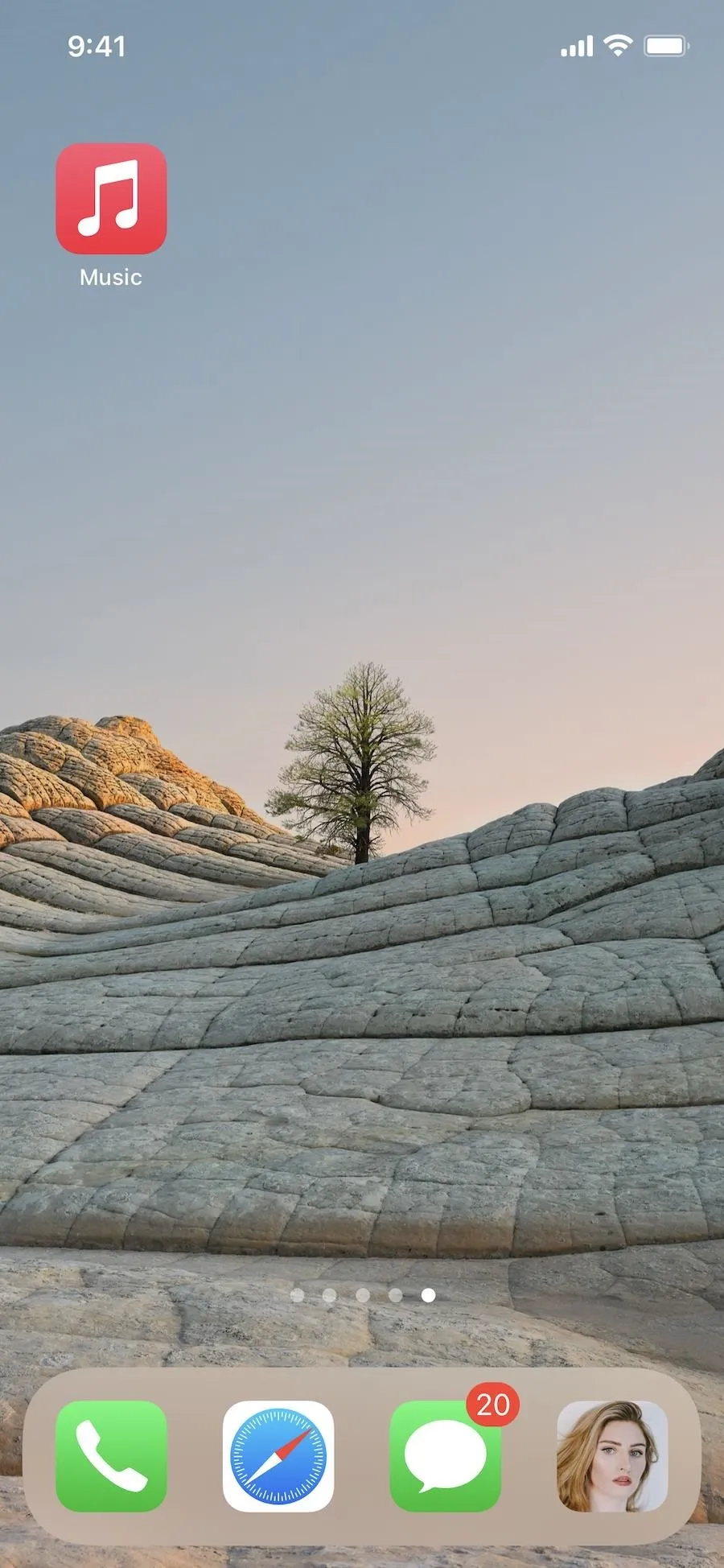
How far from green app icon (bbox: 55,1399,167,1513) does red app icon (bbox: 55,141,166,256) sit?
4736 mm

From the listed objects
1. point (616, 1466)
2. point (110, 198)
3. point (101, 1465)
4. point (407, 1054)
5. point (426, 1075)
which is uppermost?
point (110, 198)

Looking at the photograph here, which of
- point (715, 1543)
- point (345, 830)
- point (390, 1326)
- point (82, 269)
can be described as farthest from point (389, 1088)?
point (345, 830)

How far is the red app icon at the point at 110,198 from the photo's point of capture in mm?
4539

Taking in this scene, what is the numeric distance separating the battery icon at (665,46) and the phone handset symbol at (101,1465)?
5.68 metres

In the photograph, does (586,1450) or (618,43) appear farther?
(618,43)

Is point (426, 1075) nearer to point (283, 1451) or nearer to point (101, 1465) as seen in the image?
point (283, 1451)

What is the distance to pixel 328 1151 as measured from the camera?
7691mm

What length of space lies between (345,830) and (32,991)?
87.0 feet

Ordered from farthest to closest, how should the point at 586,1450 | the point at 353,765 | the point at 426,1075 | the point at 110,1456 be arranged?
the point at 353,765
the point at 426,1075
the point at 586,1450
the point at 110,1456

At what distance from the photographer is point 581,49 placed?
14.4ft

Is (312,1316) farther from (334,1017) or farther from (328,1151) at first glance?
(334,1017)

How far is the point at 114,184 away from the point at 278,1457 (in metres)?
5.14

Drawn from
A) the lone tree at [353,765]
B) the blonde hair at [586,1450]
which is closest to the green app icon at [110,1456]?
the blonde hair at [586,1450]

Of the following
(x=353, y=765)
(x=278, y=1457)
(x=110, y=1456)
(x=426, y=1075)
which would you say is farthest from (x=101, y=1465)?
(x=353, y=765)
